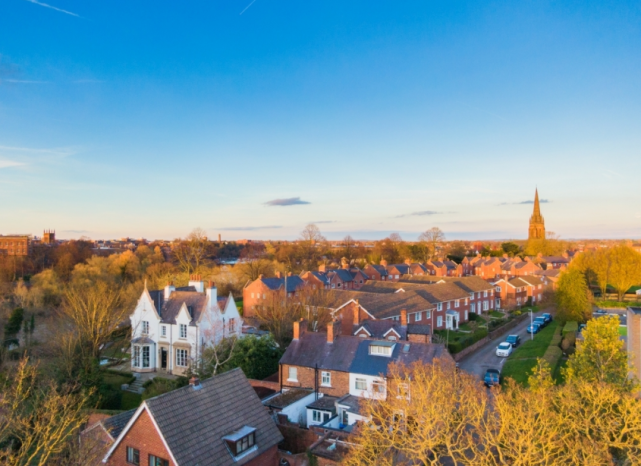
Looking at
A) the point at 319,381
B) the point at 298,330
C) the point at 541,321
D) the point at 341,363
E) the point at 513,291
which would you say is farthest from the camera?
the point at 513,291

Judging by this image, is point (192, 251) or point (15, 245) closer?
point (192, 251)

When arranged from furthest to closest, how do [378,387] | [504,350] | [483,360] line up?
[504,350]
[483,360]
[378,387]

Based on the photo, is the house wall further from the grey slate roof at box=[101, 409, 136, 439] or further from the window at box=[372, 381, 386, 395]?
the window at box=[372, 381, 386, 395]

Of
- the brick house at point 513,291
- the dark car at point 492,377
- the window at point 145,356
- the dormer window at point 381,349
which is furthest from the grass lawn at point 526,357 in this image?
the window at point 145,356

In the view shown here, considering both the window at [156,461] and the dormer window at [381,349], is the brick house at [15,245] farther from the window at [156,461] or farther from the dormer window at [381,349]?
the window at [156,461]

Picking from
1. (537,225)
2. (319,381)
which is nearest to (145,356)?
(319,381)

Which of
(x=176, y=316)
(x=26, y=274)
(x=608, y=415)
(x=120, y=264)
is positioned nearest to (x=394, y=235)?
(x=120, y=264)

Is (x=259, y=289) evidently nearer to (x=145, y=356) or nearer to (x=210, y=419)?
(x=145, y=356)
